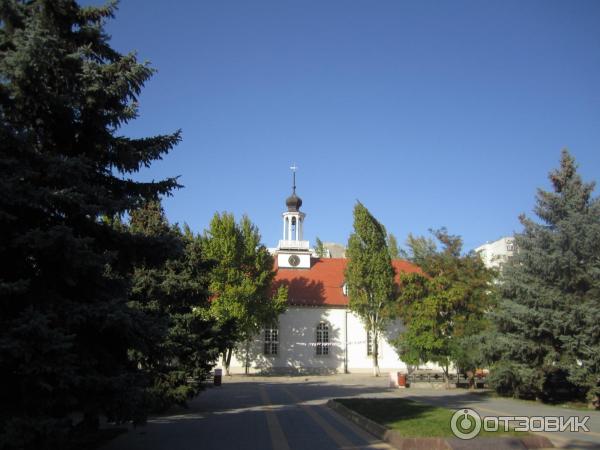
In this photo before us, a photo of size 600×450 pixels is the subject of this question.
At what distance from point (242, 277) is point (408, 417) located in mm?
26400

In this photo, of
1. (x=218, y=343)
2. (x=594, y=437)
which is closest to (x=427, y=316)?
(x=218, y=343)

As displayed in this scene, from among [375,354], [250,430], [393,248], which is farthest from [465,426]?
[393,248]

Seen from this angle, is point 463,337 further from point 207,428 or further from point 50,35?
point 50,35

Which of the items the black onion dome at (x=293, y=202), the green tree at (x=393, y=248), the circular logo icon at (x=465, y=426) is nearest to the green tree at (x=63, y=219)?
the circular logo icon at (x=465, y=426)

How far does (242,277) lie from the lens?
131 feet

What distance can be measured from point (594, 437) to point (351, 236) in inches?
1314

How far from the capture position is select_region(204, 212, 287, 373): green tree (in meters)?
38.8

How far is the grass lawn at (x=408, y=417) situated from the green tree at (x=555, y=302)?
6967 millimetres

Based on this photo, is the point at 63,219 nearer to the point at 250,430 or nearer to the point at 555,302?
the point at 250,430

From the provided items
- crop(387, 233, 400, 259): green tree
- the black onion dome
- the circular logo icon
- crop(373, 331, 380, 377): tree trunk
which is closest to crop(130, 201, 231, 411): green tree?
the circular logo icon

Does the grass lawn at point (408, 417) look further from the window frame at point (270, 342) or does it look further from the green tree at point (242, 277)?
the window frame at point (270, 342)

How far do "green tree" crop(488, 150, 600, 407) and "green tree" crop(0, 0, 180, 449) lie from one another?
17702 mm

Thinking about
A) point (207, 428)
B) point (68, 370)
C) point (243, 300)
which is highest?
point (243, 300)

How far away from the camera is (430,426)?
41.1 feet
